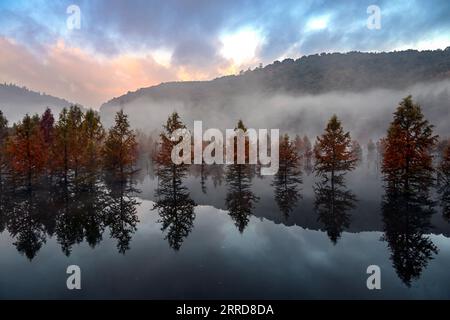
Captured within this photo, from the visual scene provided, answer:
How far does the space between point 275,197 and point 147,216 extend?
1580cm

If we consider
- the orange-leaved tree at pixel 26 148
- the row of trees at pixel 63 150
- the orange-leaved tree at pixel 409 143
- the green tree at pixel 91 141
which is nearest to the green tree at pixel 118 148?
the row of trees at pixel 63 150

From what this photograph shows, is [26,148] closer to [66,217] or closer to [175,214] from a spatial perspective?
[66,217]

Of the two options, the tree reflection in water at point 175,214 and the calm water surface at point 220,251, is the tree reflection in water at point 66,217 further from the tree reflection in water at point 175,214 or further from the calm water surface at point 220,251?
the tree reflection in water at point 175,214

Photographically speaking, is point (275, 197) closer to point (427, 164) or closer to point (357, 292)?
point (427, 164)

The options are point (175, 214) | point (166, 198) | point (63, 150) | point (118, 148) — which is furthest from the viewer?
point (118, 148)

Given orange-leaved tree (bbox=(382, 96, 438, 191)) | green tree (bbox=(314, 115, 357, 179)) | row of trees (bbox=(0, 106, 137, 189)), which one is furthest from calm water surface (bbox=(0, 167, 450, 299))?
green tree (bbox=(314, 115, 357, 179))

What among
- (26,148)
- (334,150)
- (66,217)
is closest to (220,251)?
(66,217)

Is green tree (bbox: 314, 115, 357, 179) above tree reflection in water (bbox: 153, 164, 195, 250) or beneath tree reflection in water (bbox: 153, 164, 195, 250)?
above

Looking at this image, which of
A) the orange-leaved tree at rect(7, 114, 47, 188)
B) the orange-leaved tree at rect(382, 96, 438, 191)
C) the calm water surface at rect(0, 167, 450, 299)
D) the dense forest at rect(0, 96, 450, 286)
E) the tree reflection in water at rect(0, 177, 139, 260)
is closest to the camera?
the calm water surface at rect(0, 167, 450, 299)

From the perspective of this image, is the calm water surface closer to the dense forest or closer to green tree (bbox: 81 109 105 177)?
the dense forest

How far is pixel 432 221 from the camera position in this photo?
2089cm

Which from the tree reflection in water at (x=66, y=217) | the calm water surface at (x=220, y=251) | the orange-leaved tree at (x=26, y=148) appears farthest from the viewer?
the orange-leaved tree at (x=26, y=148)

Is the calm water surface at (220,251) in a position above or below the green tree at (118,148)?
below
